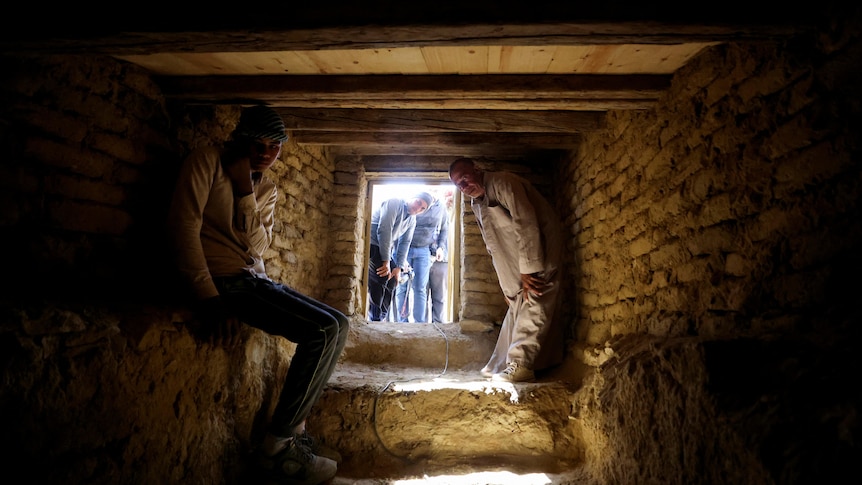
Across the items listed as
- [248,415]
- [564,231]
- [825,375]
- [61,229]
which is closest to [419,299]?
[564,231]

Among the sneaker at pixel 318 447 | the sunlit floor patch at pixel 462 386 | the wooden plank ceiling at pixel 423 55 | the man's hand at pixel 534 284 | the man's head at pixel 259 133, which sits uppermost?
the wooden plank ceiling at pixel 423 55

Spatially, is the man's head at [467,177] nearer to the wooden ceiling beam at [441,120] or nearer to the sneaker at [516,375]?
the wooden ceiling beam at [441,120]

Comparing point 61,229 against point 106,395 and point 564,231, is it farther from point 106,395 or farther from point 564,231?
point 564,231

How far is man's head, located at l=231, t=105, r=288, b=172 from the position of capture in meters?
2.05

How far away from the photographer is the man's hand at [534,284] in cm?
302

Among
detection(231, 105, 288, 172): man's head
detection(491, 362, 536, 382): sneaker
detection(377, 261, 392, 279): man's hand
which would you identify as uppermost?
detection(231, 105, 288, 172): man's head

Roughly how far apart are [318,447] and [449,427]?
0.84 meters

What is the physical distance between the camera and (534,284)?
302 centimetres

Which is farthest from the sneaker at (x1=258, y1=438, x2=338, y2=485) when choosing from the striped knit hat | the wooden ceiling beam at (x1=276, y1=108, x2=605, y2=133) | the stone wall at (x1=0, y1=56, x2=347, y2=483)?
the wooden ceiling beam at (x1=276, y1=108, x2=605, y2=133)

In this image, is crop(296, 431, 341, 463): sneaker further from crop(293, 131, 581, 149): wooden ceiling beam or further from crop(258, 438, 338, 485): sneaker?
crop(293, 131, 581, 149): wooden ceiling beam

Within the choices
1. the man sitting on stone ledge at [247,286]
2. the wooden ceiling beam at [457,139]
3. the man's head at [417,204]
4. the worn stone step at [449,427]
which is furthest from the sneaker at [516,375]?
the man's head at [417,204]

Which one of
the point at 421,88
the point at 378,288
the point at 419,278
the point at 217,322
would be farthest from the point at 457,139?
the point at 419,278

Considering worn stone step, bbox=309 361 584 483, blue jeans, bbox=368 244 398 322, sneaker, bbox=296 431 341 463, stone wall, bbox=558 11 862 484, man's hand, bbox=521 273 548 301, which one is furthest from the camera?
blue jeans, bbox=368 244 398 322

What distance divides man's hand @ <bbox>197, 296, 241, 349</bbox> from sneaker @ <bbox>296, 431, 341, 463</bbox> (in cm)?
73
